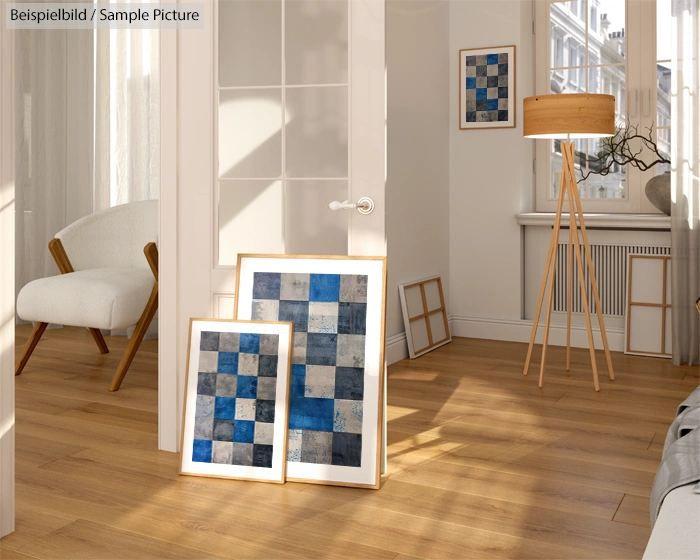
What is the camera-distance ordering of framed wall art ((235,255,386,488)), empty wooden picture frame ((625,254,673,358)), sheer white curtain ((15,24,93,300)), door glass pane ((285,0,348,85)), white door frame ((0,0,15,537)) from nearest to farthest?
white door frame ((0,0,15,537)), framed wall art ((235,255,386,488)), door glass pane ((285,0,348,85)), empty wooden picture frame ((625,254,673,358)), sheer white curtain ((15,24,93,300))

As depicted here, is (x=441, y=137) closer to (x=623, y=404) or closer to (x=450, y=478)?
(x=623, y=404)

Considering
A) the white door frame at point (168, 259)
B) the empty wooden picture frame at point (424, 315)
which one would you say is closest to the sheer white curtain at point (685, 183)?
the empty wooden picture frame at point (424, 315)

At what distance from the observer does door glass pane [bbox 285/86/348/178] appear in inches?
107

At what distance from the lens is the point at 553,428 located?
3225 millimetres

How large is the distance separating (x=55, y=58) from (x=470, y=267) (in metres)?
3.37

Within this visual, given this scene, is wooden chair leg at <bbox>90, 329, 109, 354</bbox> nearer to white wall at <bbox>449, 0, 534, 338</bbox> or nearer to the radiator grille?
white wall at <bbox>449, 0, 534, 338</bbox>

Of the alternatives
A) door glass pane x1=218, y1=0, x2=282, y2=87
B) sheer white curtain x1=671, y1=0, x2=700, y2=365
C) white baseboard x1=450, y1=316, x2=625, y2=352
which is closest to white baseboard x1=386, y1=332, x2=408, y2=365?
white baseboard x1=450, y1=316, x2=625, y2=352

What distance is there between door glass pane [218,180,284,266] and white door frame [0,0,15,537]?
86 cm

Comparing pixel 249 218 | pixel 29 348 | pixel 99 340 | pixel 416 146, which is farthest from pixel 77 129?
pixel 249 218

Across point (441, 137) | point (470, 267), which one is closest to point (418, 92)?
point (441, 137)

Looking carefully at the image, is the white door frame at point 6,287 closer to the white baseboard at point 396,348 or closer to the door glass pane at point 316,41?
the door glass pane at point 316,41

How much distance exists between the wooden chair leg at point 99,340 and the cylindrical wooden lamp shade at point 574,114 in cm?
282

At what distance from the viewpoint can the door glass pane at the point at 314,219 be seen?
9.02 ft

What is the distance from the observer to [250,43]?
2.83 m
